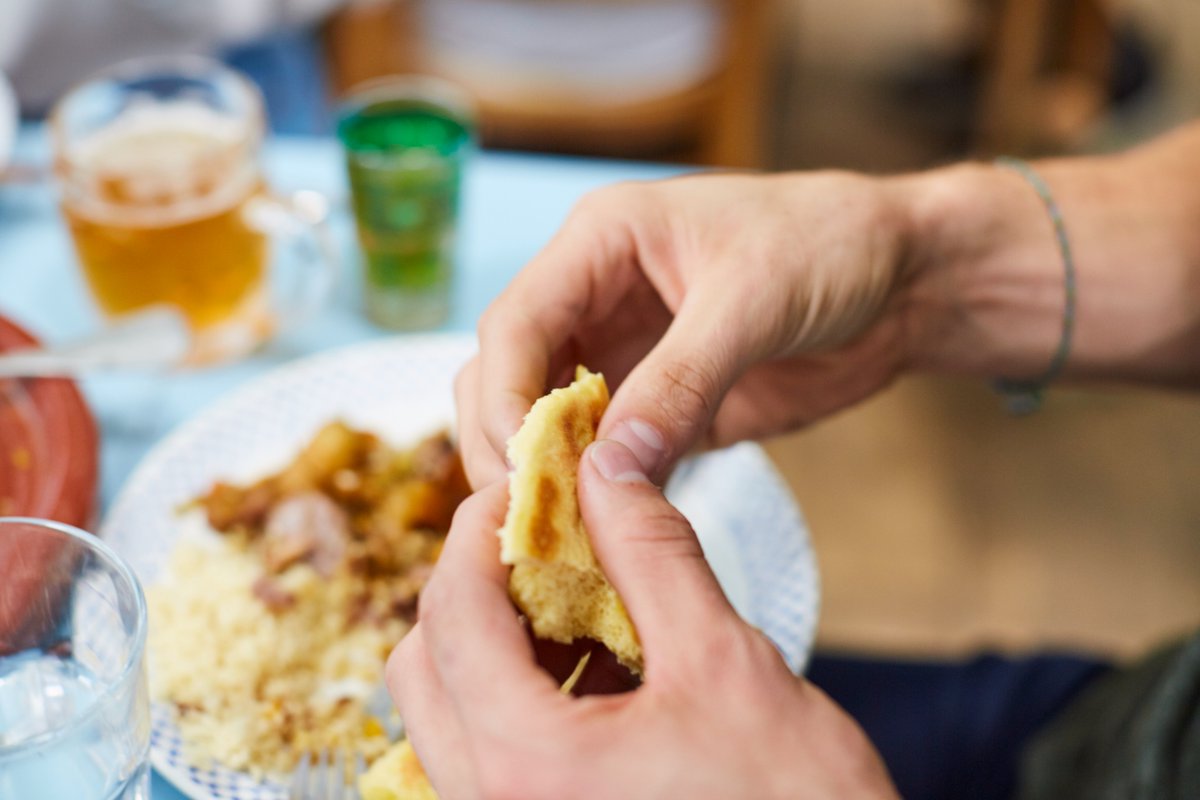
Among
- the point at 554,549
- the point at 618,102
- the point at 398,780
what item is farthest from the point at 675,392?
the point at 618,102

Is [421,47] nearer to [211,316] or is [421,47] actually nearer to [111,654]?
[211,316]

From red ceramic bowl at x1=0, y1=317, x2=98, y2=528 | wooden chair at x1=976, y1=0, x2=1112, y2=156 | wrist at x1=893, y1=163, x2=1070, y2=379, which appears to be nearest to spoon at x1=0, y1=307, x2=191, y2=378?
red ceramic bowl at x1=0, y1=317, x2=98, y2=528

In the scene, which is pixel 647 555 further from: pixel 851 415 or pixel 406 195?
pixel 851 415

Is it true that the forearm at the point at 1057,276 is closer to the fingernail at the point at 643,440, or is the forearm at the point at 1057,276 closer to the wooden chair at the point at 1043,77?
the fingernail at the point at 643,440

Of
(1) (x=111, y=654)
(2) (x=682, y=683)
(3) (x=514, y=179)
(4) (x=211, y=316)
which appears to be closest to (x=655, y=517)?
(2) (x=682, y=683)

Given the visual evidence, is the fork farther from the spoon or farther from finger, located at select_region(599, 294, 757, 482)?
the spoon
